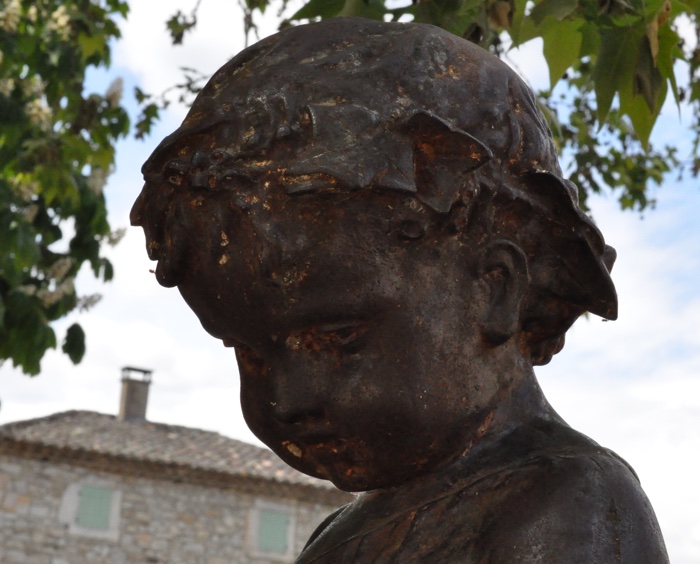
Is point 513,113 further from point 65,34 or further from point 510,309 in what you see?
point 65,34

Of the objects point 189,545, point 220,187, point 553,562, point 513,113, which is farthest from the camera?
point 189,545

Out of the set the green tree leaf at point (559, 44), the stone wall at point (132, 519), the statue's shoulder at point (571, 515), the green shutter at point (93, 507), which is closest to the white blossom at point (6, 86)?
the green tree leaf at point (559, 44)

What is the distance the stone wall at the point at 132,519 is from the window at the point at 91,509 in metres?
0.02

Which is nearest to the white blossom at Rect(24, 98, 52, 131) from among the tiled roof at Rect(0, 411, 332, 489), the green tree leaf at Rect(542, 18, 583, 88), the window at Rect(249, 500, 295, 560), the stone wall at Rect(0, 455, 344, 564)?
the green tree leaf at Rect(542, 18, 583, 88)

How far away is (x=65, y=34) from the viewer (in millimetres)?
7867

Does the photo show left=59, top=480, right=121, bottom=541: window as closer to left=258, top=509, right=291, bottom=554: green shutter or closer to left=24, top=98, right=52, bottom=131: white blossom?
left=258, top=509, right=291, bottom=554: green shutter

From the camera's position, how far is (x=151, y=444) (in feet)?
77.5

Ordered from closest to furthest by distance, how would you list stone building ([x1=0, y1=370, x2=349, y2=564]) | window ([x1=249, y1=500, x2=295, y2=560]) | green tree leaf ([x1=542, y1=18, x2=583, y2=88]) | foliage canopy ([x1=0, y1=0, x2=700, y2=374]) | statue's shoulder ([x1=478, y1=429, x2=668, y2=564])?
1. statue's shoulder ([x1=478, y1=429, x2=668, y2=564])
2. green tree leaf ([x1=542, y1=18, x2=583, y2=88])
3. foliage canopy ([x1=0, y1=0, x2=700, y2=374])
4. stone building ([x1=0, y1=370, x2=349, y2=564])
5. window ([x1=249, y1=500, x2=295, y2=560])

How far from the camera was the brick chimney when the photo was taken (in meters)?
26.4

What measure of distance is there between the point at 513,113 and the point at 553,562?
0.69m

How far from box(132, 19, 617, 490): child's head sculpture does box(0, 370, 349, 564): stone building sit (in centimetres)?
2017

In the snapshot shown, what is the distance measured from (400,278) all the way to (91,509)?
21.5 metres

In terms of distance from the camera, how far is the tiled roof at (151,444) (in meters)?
22.4

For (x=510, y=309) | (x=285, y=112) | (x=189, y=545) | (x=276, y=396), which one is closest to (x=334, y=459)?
(x=276, y=396)
